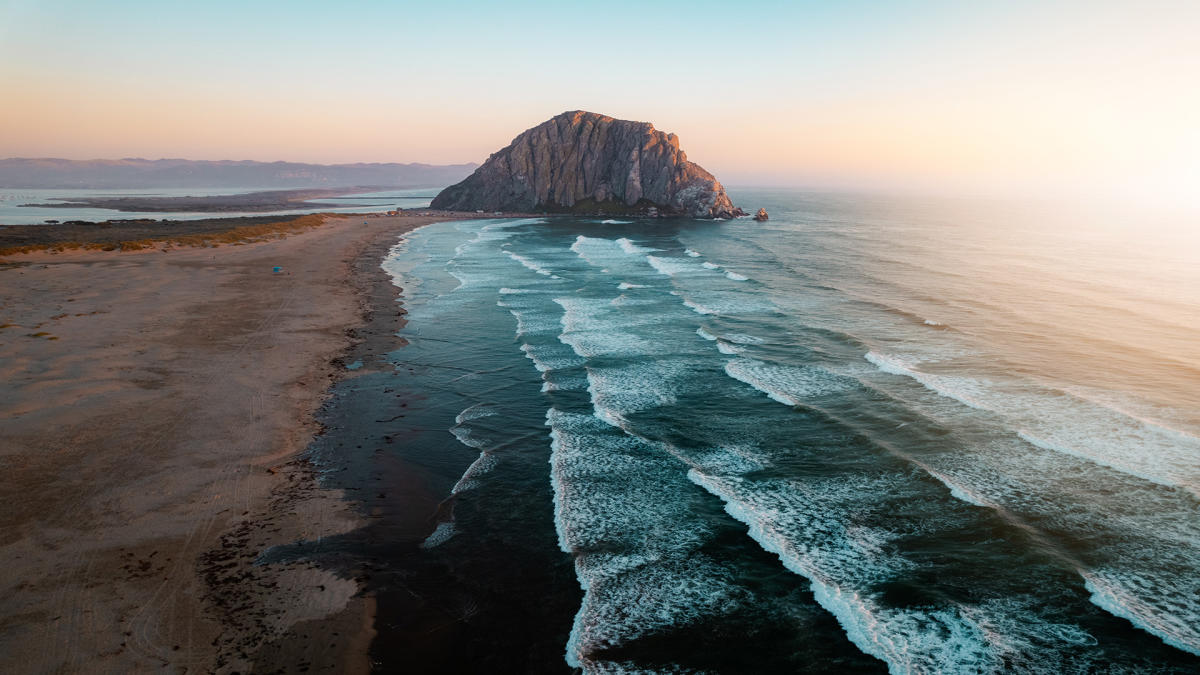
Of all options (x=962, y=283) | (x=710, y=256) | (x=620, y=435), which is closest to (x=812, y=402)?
(x=620, y=435)

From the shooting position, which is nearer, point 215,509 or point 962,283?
point 215,509

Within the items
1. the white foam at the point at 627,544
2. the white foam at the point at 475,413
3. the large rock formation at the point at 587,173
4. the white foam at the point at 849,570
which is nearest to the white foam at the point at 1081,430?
the white foam at the point at 849,570

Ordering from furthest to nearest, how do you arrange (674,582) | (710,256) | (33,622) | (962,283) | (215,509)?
1. (710,256)
2. (962,283)
3. (215,509)
4. (674,582)
5. (33,622)

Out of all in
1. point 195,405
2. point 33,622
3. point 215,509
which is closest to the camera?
point 33,622

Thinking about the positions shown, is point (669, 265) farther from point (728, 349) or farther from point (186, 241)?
point (186, 241)

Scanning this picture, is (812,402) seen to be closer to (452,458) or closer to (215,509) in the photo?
(452,458)

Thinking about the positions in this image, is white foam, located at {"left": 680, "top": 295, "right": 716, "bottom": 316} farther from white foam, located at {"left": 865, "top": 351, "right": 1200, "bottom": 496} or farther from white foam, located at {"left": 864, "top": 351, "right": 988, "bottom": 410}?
white foam, located at {"left": 865, "top": 351, "right": 1200, "bottom": 496}
